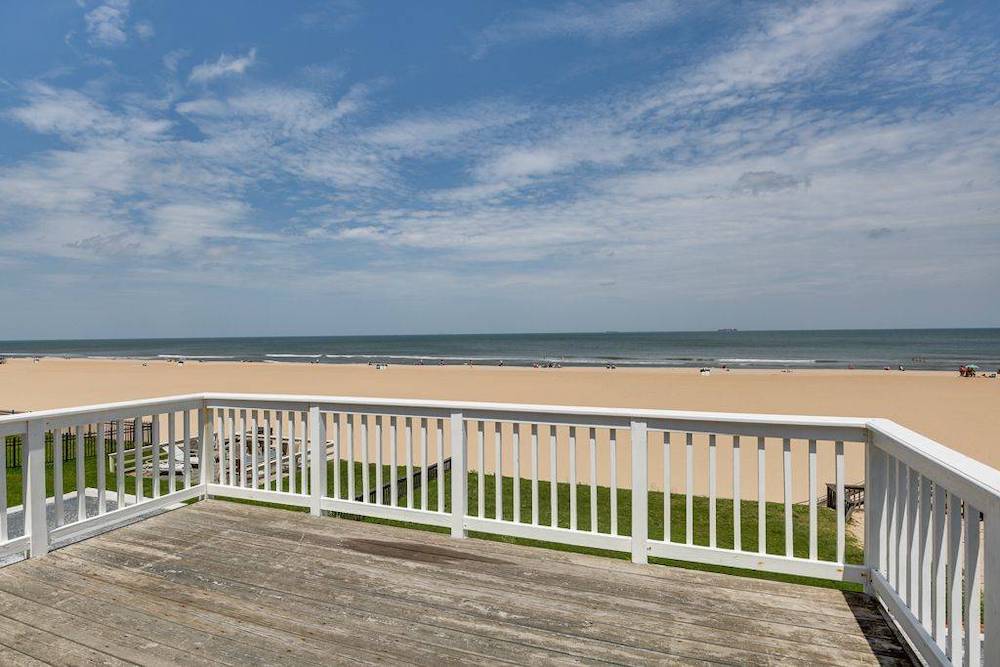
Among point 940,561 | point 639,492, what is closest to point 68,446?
point 639,492

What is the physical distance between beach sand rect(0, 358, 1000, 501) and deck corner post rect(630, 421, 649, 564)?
14.7 ft

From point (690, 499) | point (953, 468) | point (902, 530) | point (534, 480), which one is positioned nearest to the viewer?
point (953, 468)

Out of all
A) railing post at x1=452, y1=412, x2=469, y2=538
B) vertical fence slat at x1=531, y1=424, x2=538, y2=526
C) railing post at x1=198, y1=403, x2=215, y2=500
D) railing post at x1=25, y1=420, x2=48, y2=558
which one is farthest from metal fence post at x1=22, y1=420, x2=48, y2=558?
vertical fence slat at x1=531, y1=424, x2=538, y2=526

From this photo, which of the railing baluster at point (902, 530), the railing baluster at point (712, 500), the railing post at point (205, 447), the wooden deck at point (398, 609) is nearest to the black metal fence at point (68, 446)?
the railing post at point (205, 447)

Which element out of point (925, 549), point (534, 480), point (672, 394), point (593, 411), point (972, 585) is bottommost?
point (672, 394)

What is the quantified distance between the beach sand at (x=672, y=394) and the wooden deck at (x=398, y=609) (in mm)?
4802

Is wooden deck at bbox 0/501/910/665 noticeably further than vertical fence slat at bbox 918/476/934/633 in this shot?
Yes

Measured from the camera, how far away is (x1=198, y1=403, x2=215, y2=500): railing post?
4.24 m

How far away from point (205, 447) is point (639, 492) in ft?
11.6

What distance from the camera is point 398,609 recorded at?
249 cm

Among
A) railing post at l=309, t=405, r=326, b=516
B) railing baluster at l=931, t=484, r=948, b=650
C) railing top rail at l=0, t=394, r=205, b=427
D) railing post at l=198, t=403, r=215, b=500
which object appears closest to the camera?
railing baluster at l=931, t=484, r=948, b=650

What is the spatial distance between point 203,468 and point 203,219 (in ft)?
79.3

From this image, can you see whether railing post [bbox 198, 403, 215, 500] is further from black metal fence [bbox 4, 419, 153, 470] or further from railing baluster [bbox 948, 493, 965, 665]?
railing baluster [bbox 948, 493, 965, 665]

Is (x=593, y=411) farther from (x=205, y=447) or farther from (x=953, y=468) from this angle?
(x=205, y=447)
